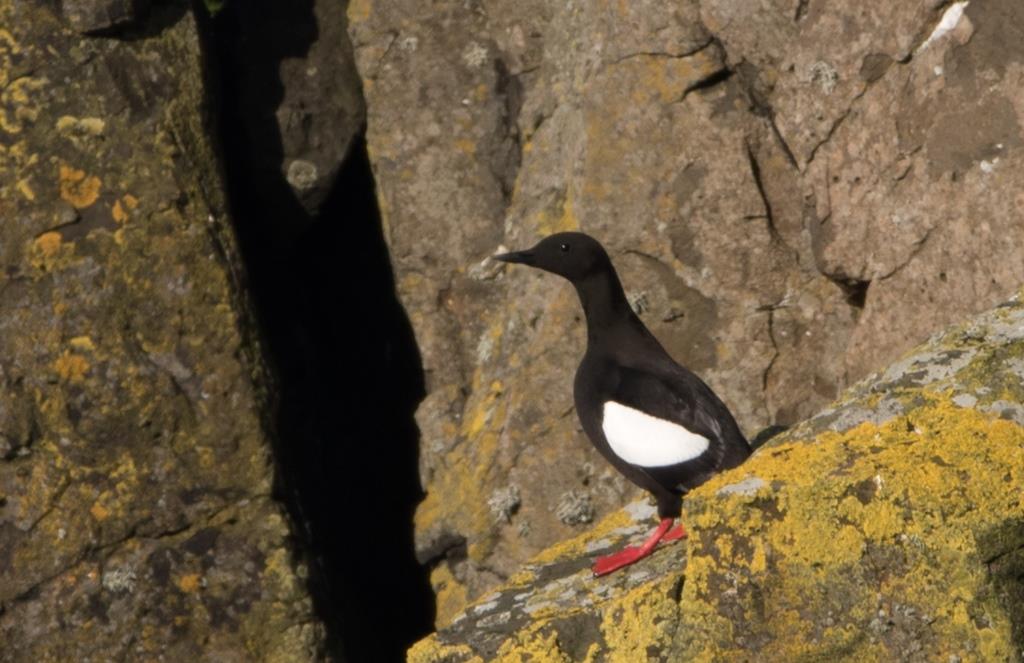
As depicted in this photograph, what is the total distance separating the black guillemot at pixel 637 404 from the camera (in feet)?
18.5

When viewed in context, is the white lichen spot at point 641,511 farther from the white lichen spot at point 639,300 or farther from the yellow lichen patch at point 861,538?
→ the white lichen spot at point 639,300


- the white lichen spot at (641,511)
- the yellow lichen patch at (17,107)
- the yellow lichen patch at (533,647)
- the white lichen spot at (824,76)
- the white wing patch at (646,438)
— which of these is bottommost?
the white lichen spot at (641,511)

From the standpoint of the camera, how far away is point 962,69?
6.81 metres

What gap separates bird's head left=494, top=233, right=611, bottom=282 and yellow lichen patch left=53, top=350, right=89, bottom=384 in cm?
232

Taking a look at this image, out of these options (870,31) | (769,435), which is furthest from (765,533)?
(870,31)

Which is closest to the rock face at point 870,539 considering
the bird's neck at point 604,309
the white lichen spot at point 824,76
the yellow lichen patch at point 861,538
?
the yellow lichen patch at point 861,538

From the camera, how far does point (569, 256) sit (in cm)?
655

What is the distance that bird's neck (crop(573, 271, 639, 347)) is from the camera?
21.2ft

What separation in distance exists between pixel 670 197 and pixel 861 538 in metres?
4.33

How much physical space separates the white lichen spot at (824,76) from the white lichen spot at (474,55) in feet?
6.99

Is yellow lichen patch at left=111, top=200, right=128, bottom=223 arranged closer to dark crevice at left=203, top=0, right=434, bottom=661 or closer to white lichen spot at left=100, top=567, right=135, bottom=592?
dark crevice at left=203, top=0, right=434, bottom=661

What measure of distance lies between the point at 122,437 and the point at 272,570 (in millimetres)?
934

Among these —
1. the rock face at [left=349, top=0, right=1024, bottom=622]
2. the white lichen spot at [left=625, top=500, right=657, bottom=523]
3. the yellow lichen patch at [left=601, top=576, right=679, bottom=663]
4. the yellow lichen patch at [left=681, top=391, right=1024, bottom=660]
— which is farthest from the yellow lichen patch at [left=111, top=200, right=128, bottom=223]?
the yellow lichen patch at [left=681, top=391, right=1024, bottom=660]

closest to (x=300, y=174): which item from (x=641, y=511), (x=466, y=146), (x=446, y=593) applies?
(x=466, y=146)
